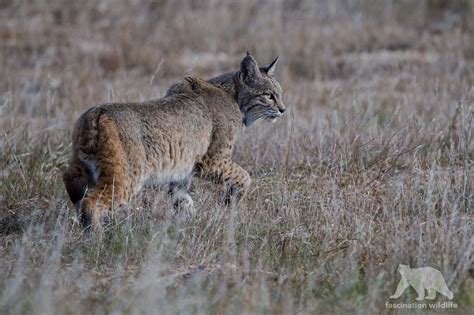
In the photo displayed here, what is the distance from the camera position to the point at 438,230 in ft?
17.9

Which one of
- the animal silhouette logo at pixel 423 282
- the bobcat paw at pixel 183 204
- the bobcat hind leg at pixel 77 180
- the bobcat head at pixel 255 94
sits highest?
the bobcat head at pixel 255 94

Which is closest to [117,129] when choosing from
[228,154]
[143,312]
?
[228,154]

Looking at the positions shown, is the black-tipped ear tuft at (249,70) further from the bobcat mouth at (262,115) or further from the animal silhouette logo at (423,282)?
the animal silhouette logo at (423,282)

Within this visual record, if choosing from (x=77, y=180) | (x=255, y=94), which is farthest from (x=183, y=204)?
(x=255, y=94)

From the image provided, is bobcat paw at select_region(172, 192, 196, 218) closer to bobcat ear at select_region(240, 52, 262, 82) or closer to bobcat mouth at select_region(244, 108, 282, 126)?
bobcat mouth at select_region(244, 108, 282, 126)

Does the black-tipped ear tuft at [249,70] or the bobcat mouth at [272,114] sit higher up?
the black-tipped ear tuft at [249,70]

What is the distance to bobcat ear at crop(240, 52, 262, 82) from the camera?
7527mm

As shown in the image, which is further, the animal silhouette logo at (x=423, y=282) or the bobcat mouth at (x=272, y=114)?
the bobcat mouth at (x=272, y=114)

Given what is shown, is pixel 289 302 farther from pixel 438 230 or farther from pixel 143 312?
pixel 438 230

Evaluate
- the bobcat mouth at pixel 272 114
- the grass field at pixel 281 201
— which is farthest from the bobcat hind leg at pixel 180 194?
the bobcat mouth at pixel 272 114

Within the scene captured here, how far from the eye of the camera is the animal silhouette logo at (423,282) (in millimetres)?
4910

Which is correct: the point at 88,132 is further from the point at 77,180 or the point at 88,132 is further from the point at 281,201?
the point at 281,201

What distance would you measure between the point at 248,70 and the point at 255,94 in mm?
221

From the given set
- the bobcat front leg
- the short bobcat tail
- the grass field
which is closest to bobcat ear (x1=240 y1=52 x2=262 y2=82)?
the grass field
